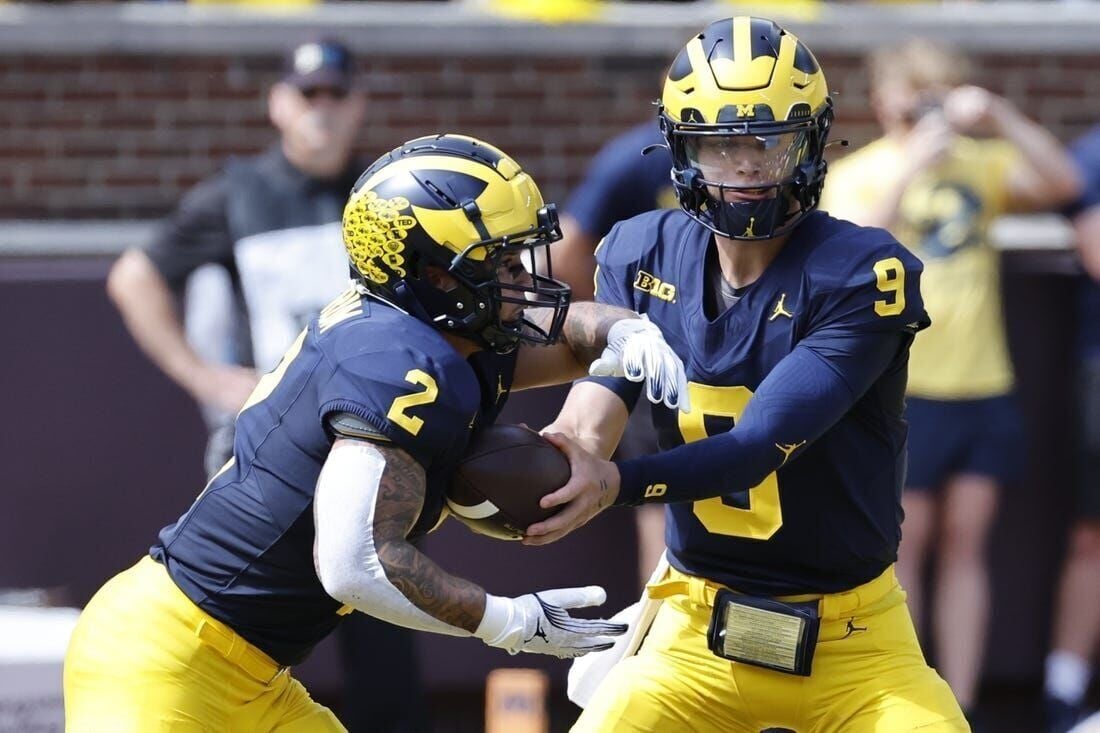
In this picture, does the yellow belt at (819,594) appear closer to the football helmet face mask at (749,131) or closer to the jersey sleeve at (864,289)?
the jersey sleeve at (864,289)

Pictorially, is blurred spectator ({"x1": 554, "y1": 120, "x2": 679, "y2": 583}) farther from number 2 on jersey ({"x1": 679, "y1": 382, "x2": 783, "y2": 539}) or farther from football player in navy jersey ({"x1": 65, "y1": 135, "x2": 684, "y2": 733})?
football player in navy jersey ({"x1": 65, "y1": 135, "x2": 684, "y2": 733})

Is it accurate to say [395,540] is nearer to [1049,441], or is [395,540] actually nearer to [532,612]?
[532,612]

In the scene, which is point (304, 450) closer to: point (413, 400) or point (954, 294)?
point (413, 400)

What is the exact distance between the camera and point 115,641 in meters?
3.21

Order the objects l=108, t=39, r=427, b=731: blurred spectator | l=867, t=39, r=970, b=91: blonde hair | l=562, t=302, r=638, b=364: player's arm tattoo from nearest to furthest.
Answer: l=562, t=302, r=638, b=364: player's arm tattoo, l=108, t=39, r=427, b=731: blurred spectator, l=867, t=39, r=970, b=91: blonde hair

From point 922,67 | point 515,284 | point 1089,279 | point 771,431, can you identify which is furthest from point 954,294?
point 515,284

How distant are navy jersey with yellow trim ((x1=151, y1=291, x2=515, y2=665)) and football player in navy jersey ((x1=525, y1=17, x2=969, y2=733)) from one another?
299mm

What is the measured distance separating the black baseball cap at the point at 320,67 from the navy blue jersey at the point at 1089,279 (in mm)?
2273

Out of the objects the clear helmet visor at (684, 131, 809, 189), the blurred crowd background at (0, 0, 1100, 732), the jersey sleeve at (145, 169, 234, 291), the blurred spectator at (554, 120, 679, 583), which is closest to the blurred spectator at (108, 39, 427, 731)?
the jersey sleeve at (145, 169, 234, 291)

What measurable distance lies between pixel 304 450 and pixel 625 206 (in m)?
2.40

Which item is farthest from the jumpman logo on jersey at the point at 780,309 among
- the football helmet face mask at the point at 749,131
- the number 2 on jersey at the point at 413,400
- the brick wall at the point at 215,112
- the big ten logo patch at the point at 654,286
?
the brick wall at the point at 215,112

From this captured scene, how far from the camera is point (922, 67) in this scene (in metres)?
5.44

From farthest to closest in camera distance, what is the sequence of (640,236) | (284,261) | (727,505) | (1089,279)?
1. (1089,279)
2. (284,261)
3. (640,236)
4. (727,505)

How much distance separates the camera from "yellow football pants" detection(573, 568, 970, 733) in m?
3.34
